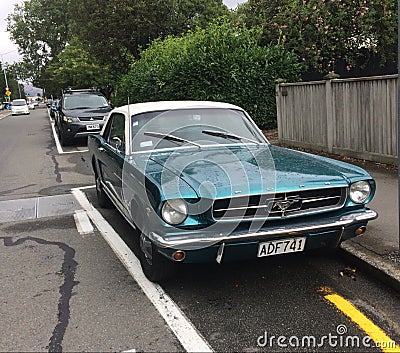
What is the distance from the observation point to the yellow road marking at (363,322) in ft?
10.3

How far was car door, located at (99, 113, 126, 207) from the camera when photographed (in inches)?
201

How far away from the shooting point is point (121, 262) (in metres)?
4.74

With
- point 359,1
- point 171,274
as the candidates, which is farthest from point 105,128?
point 359,1

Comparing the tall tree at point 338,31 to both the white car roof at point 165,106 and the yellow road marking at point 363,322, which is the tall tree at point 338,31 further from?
the yellow road marking at point 363,322

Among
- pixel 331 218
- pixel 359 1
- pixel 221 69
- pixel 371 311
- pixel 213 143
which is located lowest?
pixel 371 311

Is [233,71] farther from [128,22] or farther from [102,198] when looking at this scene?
[128,22]

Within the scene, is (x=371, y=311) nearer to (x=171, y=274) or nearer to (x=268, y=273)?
(x=268, y=273)

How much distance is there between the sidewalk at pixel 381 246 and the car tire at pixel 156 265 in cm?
174

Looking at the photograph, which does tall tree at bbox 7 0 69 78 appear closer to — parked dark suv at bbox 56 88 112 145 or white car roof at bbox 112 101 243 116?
parked dark suv at bbox 56 88 112 145

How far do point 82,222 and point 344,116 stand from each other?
522 cm

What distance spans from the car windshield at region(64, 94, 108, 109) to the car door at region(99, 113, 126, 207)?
9.64 metres

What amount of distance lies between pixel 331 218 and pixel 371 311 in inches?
30.4

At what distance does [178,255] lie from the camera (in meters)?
3.58
